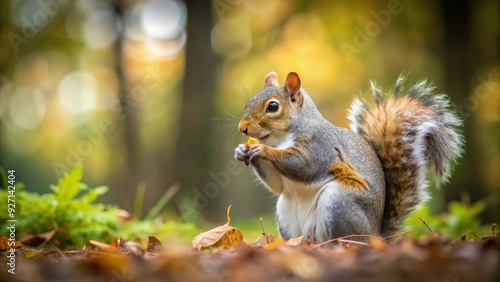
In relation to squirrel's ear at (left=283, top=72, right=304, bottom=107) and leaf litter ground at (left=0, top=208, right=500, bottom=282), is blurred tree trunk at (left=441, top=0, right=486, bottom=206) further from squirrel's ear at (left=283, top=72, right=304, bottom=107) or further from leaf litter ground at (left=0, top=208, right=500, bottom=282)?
leaf litter ground at (left=0, top=208, right=500, bottom=282)

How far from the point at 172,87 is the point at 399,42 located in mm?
6275

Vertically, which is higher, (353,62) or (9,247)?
(353,62)

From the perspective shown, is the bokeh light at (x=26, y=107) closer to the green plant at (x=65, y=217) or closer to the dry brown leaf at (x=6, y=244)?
the green plant at (x=65, y=217)

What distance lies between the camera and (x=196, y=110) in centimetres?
759

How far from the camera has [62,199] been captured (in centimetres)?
331

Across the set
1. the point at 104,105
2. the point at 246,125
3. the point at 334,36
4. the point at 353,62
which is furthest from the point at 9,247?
the point at 104,105

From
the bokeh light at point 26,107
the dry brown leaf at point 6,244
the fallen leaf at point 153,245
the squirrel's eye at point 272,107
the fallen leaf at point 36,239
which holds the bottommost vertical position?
the fallen leaf at point 153,245

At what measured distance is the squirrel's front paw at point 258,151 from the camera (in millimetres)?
2793

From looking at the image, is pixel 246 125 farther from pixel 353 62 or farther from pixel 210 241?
pixel 353 62

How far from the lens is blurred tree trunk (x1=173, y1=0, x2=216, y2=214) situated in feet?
24.7

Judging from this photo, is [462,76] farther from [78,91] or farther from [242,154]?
[78,91]

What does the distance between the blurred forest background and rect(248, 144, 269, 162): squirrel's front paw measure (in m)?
4.04

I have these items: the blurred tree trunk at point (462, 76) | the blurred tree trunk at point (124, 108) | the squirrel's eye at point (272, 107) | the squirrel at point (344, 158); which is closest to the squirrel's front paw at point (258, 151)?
the squirrel at point (344, 158)

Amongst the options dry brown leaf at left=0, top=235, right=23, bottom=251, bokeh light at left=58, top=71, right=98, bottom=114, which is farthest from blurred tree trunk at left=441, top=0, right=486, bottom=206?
bokeh light at left=58, top=71, right=98, bottom=114
